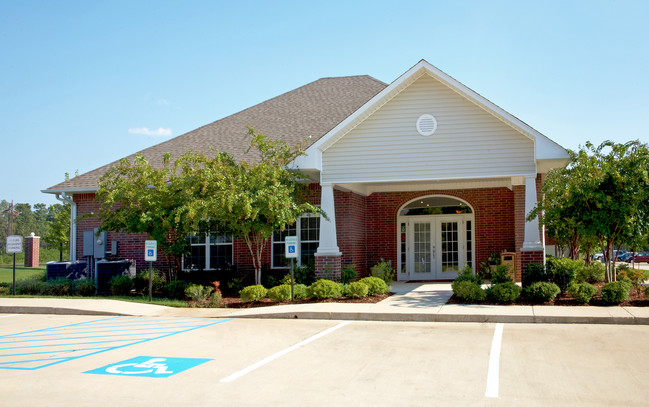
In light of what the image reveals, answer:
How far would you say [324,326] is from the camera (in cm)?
1207

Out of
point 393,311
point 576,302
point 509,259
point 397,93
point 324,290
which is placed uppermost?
point 397,93

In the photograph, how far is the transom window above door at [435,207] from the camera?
20.7m

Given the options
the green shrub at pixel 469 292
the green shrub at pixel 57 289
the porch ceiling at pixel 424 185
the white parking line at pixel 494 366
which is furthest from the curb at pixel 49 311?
the white parking line at pixel 494 366

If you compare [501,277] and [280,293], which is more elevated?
[501,277]

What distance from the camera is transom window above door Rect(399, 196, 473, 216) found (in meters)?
20.7

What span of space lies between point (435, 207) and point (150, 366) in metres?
14.2

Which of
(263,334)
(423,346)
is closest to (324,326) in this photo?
(263,334)

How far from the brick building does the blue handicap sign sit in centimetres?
858

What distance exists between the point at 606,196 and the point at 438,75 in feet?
17.0

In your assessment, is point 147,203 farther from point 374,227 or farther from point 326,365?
point 326,365

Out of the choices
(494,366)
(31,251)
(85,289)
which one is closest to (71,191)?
(85,289)

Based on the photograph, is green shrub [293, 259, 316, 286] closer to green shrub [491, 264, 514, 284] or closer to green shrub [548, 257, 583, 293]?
green shrub [491, 264, 514, 284]

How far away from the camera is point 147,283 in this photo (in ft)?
61.0

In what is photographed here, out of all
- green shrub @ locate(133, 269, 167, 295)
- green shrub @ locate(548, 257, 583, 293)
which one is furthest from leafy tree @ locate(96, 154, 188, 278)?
green shrub @ locate(548, 257, 583, 293)
